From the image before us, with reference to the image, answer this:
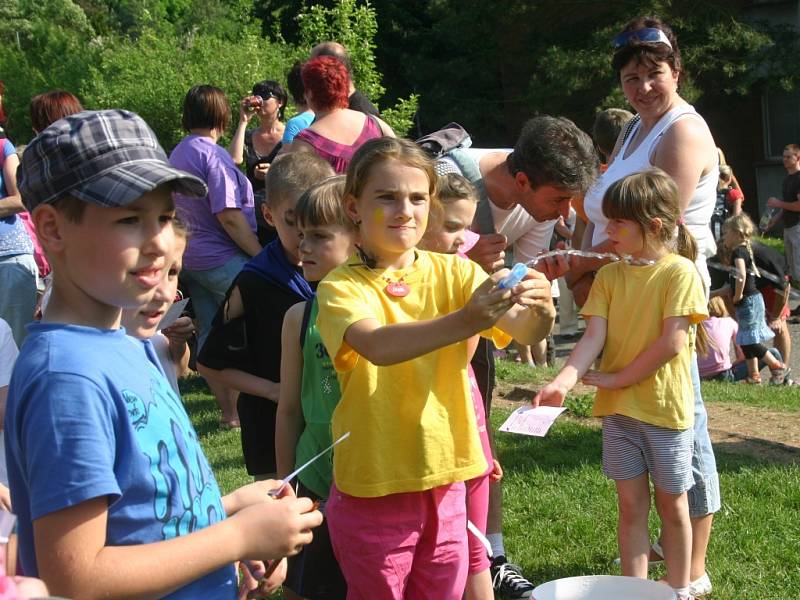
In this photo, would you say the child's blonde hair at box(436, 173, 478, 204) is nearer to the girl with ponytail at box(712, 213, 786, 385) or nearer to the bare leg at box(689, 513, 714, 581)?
the bare leg at box(689, 513, 714, 581)

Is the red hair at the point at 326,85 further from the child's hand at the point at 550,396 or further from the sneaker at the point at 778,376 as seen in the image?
the sneaker at the point at 778,376

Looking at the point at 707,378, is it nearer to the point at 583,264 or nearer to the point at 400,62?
the point at 583,264

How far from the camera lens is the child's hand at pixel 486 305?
2402 mm

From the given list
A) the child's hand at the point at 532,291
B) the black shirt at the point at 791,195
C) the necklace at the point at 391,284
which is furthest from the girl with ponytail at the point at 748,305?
the child's hand at the point at 532,291

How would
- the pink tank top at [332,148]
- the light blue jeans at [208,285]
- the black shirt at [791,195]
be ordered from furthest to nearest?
the black shirt at [791,195] → the light blue jeans at [208,285] → the pink tank top at [332,148]

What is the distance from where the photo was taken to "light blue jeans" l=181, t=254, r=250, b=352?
6926 mm

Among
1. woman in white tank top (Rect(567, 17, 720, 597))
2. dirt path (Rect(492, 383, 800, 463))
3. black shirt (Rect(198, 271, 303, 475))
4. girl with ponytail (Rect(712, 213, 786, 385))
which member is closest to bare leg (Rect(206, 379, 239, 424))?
dirt path (Rect(492, 383, 800, 463))

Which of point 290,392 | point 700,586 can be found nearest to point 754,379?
point 700,586

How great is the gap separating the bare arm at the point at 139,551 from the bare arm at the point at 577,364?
187 centimetres

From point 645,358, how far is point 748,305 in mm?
7048

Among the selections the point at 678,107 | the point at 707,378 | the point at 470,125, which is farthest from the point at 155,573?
the point at 470,125

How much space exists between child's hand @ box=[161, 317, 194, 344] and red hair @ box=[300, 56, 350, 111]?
194 centimetres

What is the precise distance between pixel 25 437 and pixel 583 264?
2.93m

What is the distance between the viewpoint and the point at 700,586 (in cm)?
419
